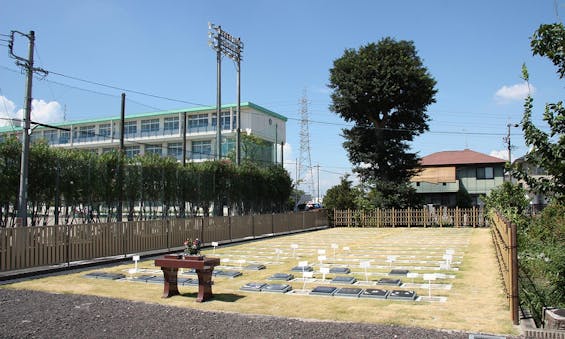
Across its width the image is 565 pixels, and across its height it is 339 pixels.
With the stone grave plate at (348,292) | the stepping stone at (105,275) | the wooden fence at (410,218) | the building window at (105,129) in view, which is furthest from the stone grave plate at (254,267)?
the building window at (105,129)

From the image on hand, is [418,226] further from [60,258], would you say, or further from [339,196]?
[60,258]

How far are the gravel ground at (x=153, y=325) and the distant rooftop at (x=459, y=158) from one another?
41.5 m

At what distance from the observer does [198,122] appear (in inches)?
2219

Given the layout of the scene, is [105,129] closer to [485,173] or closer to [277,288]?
[485,173]

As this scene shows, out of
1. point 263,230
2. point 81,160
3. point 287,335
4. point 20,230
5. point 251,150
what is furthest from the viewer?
point 251,150

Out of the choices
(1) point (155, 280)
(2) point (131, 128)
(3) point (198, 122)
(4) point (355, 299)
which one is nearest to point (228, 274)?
(1) point (155, 280)

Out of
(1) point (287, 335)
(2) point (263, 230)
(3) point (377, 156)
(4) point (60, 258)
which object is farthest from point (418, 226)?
(1) point (287, 335)

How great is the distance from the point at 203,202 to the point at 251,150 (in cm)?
2224

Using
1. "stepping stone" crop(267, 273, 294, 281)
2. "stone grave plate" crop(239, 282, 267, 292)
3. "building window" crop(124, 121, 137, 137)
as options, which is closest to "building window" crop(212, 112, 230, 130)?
"building window" crop(124, 121, 137, 137)

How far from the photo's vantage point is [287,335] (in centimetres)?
596

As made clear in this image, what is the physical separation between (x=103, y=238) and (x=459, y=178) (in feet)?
135

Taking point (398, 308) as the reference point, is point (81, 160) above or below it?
above

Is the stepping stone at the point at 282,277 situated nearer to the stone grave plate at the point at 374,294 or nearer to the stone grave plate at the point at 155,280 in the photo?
the stone grave plate at the point at 374,294

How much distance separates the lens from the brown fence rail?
11258mm
